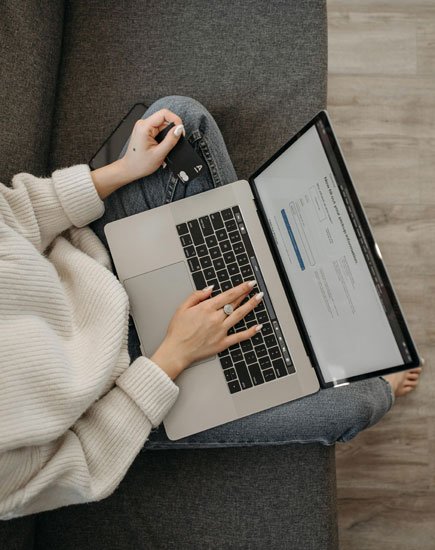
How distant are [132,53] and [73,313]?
0.62 metres

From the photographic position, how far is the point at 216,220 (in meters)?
0.99

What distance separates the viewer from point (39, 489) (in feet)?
2.58

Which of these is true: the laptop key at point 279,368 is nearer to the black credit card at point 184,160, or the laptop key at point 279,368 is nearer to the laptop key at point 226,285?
the laptop key at point 226,285

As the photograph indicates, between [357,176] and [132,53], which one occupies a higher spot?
[132,53]

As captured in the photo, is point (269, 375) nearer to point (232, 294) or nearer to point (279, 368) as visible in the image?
point (279, 368)

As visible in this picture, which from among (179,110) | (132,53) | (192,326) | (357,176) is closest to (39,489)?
(192,326)

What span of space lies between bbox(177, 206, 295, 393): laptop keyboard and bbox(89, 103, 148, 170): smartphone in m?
0.25

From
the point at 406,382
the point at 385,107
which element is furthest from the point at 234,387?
the point at 385,107

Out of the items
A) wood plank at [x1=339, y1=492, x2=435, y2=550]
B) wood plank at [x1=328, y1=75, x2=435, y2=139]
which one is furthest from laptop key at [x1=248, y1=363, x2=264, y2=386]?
wood plank at [x1=328, y1=75, x2=435, y2=139]

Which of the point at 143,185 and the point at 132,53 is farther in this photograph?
the point at 132,53

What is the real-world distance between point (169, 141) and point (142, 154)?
0.06 meters

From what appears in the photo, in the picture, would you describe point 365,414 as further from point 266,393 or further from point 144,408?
point 144,408

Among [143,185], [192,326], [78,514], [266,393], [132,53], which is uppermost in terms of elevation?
[132,53]

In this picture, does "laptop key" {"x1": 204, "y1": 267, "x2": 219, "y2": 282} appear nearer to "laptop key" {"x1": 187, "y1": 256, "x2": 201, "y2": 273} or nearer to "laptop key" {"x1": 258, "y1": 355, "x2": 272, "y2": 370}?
"laptop key" {"x1": 187, "y1": 256, "x2": 201, "y2": 273}
